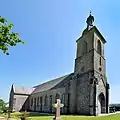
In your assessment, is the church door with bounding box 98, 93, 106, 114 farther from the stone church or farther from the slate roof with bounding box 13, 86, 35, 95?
the slate roof with bounding box 13, 86, 35, 95

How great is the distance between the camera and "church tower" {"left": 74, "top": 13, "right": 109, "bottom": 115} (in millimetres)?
36250

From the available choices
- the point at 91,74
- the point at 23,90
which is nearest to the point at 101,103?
the point at 91,74

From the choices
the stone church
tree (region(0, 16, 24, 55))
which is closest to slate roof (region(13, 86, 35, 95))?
the stone church

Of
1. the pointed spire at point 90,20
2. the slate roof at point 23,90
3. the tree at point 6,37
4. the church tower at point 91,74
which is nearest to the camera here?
the tree at point 6,37

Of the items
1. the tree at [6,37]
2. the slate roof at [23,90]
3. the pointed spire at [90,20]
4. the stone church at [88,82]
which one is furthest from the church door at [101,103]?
the slate roof at [23,90]

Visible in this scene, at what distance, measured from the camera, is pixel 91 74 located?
3719 centimetres

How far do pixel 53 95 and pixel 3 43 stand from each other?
36605 millimetres

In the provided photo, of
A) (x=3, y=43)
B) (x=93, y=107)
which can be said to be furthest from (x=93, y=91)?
(x=3, y=43)

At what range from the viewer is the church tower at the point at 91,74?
36250 mm

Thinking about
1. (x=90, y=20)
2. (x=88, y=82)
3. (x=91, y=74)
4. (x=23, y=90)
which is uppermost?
(x=90, y=20)

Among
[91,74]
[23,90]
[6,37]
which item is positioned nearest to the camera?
[6,37]

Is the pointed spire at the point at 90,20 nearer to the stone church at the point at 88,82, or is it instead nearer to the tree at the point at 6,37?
the stone church at the point at 88,82

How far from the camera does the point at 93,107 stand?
3528 cm

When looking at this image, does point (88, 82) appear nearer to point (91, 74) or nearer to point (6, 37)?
point (91, 74)
